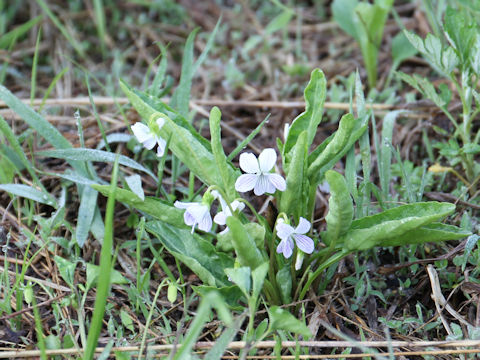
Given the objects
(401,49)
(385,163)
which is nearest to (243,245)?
(385,163)

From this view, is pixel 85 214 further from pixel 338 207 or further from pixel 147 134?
pixel 338 207

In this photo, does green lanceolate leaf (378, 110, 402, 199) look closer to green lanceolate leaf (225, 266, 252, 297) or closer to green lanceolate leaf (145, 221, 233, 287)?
green lanceolate leaf (145, 221, 233, 287)

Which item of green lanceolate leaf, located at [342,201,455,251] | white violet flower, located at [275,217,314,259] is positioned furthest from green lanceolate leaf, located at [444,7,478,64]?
white violet flower, located at [275,217,314,259]

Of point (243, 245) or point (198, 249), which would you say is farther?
point (198, 249)

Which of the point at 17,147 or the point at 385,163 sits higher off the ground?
the point at 17,147

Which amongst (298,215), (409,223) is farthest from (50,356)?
(409,223)

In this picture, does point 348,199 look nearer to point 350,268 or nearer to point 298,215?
point 298,215

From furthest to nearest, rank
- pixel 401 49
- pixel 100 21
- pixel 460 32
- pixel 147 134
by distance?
pixel 100 21
pixel 401 49
pixel 460 32
pixel 147 134
